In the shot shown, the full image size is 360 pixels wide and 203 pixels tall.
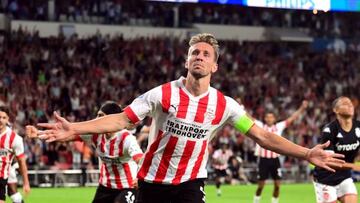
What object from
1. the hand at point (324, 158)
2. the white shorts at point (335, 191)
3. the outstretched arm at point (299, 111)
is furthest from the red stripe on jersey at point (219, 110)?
the outstretched arm at point (299, 111)

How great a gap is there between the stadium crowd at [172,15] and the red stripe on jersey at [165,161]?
27.3 m

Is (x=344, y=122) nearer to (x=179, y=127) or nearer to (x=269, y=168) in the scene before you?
(x=179, y=127)

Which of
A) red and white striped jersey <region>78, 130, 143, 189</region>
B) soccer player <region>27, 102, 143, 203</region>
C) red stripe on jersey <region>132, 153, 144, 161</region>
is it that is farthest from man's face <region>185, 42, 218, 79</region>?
red and white striped jersey <region>78, 130, 143, 189</region>

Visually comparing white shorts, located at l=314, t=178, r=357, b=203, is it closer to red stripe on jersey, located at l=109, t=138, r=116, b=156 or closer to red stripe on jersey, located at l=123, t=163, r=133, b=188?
red stripe on jersey, located at l=123, t=163, r=133, b=188

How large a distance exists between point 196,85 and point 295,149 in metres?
1.02

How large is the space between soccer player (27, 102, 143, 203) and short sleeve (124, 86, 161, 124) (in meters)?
3.05

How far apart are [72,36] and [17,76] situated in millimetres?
3904

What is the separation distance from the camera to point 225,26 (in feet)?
127

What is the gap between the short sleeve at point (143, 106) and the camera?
7.09m

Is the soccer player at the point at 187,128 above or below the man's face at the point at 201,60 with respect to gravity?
below

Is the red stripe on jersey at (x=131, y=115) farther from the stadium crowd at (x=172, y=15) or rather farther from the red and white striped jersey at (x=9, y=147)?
the stadium crowd at (x=172, y=15)

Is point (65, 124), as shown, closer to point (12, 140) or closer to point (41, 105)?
point (12, 140)

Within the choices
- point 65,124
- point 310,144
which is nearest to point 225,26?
point 310,144

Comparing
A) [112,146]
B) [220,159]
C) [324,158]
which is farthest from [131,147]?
[220,159]
